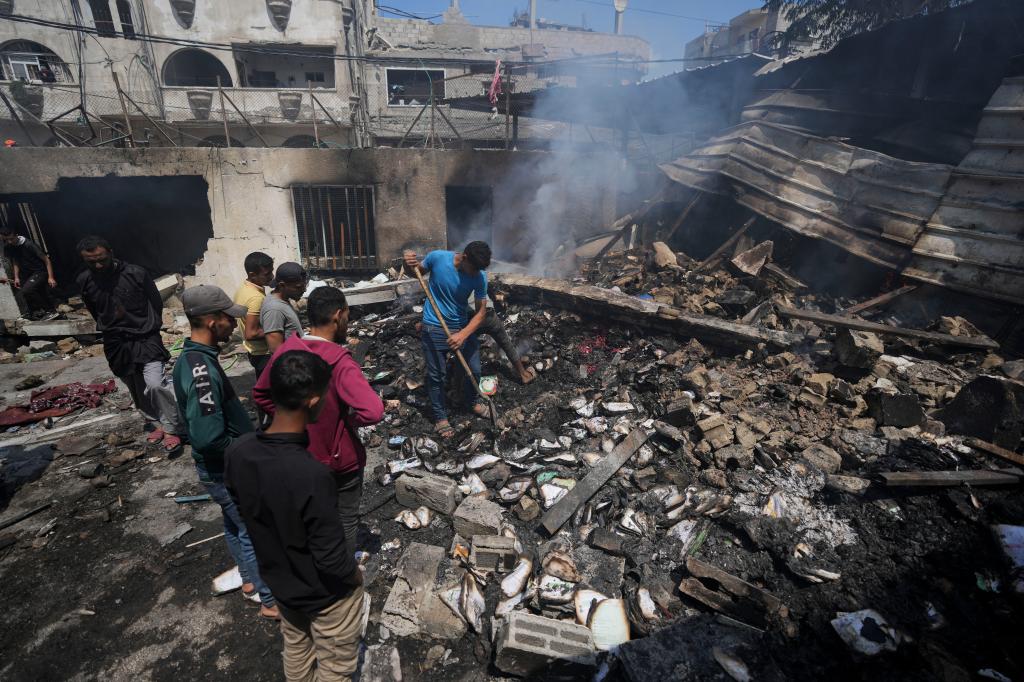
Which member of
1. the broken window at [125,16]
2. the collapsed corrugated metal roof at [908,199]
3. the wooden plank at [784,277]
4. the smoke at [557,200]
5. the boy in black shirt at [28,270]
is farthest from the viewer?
the broken window at [125,16]

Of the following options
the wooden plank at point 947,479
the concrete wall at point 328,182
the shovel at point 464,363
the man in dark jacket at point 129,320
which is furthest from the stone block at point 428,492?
the concrete wall at point 328,182

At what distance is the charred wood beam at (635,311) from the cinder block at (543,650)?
13.6ft

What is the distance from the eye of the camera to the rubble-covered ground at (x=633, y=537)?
2.76 m

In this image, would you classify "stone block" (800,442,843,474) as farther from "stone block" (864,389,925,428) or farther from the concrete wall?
the concrete wall

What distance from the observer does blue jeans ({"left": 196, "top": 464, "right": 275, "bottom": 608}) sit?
270cm

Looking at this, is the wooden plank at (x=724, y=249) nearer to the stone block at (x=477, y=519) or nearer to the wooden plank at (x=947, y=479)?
the wooden plank at (x=947, y=479)

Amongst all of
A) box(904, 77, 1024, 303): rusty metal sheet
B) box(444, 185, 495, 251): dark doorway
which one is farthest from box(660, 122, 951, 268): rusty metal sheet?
box(444, 185, 495, 251): dark doorway

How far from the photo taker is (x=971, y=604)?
2.82m

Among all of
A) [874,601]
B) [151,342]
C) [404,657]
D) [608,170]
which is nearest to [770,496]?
[874,601]

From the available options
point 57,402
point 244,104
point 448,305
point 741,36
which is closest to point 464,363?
point 448,305

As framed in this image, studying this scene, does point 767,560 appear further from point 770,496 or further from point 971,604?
point 971,604

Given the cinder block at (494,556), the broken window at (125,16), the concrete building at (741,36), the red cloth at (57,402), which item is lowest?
the red cloth at (57,402)

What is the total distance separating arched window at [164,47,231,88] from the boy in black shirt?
646 inches

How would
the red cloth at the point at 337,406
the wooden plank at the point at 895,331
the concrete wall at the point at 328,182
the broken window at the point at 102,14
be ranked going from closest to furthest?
the red cloth at the point at 337,406 → the wooden plank at the point at 895,331 → the concrete wall at the point at 328,182 → the broken window at the point at 102,14
